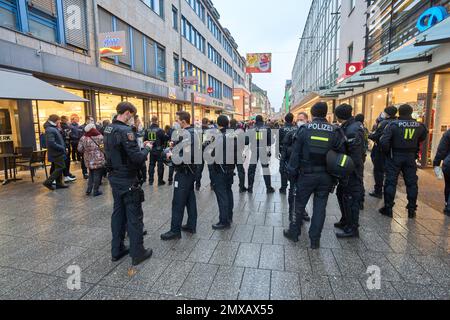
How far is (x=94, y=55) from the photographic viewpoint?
10.9m

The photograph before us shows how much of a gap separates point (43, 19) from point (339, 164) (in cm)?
1063

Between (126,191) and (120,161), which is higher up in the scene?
(120,161)

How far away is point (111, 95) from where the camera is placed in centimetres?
1283

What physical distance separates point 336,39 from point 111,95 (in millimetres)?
18019

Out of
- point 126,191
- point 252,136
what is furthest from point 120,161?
point 252,136

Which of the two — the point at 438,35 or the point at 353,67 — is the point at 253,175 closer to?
the point at 438,35

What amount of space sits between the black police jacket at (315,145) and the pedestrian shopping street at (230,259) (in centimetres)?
117

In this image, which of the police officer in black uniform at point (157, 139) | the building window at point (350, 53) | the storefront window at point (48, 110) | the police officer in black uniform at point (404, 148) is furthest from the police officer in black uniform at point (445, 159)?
the building window at point (350, 53)

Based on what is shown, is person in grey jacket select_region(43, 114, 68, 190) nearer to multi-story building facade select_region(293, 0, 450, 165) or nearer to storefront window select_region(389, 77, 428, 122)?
multi-story building facade select_region(293, 0, 450, 165)

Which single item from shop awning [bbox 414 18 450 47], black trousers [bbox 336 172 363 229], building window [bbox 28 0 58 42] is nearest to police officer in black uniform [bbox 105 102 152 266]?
black trousers [bbox 336 172 363 229]

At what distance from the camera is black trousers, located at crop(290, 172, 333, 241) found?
11.1 ft
